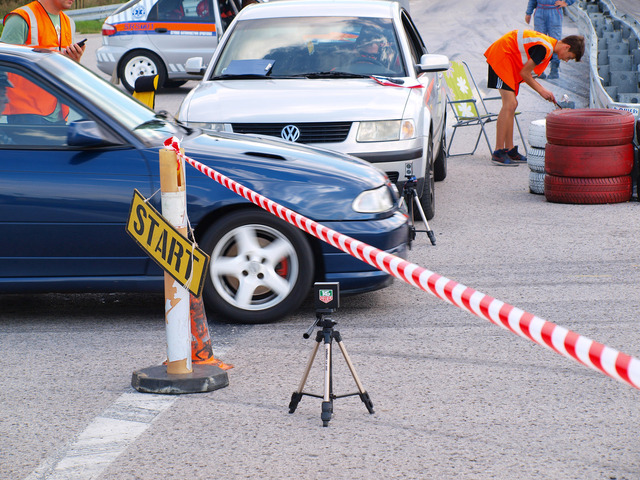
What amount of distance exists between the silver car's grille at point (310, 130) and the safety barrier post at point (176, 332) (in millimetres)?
3236

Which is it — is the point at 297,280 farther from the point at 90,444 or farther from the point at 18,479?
the point at 18,479

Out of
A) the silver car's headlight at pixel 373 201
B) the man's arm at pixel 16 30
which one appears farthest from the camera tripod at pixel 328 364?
the man's arm at pixel 16 30

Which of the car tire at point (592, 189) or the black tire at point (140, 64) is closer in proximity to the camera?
the car tire at point (592, 189)

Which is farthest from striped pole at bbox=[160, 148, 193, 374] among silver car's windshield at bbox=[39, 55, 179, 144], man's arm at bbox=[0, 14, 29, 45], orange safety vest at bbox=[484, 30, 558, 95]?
orange safety vest at bbox=[484, 30, 558, 95]

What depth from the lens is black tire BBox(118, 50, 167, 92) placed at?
57.7 ft

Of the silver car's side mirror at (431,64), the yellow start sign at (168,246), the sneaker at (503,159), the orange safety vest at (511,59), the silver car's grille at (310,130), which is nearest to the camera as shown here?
the yellow start sign at (168,246)

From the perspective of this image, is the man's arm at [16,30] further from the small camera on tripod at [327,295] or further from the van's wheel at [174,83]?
the van's wheel at [174,83]

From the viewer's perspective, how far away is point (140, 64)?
1767 centimetres

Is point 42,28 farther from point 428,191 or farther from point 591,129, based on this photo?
point 591,129

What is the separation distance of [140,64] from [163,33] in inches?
27.7

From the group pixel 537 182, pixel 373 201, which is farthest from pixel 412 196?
pixel 537 182

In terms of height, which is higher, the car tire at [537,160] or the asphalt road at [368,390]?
the car tire at [537,160]

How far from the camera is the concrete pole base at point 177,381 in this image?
4441 mm

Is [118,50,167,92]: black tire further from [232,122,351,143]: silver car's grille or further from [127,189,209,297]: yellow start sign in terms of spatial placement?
[127,189,209,297]: yellow start sign
